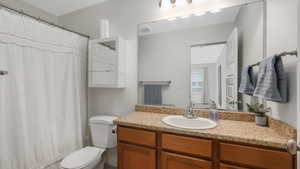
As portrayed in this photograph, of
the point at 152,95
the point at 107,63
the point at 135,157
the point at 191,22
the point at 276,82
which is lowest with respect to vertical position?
the point at 135,157

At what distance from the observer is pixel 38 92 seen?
5.04 ft

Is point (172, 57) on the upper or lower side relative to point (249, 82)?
upper

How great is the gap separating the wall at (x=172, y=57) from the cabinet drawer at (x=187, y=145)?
0.56 meters

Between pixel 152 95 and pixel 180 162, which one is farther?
pixel 152 95

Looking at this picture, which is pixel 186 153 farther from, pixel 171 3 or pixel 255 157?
pixel 171 3

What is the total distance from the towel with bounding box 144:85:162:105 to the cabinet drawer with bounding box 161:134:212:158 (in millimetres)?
635

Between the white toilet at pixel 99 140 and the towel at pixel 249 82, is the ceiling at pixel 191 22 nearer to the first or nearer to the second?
the towel at pixel 249 82

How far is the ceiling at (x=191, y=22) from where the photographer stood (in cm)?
147

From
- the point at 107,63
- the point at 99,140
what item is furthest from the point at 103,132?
the point at 107,63

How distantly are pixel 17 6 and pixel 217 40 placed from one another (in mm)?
2662

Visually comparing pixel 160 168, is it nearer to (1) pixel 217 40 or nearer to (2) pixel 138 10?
(1) pixel 217 40

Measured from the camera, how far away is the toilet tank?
5.90ft

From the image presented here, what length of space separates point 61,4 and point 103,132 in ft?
6.52

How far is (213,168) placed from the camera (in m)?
1.04
